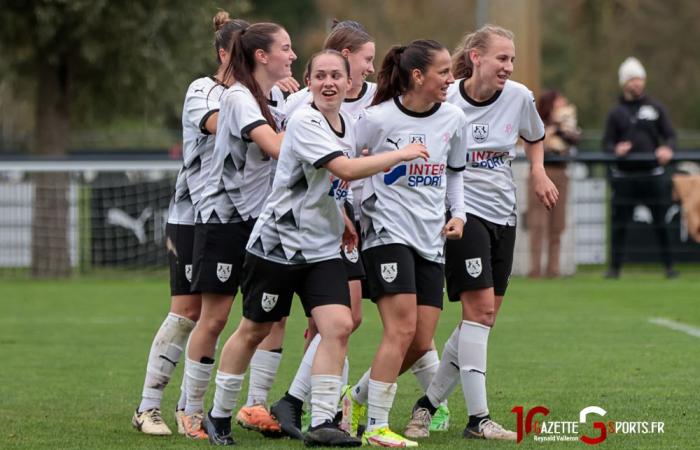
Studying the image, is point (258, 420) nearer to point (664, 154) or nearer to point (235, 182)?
point (235, 182)

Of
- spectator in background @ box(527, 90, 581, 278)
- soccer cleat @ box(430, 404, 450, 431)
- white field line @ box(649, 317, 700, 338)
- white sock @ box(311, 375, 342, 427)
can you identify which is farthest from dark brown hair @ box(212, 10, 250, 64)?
spectator in background @ box(527, 90, 581, 278)

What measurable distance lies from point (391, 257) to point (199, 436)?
1.34m

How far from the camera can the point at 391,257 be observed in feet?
21.0

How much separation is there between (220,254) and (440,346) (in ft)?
13.5

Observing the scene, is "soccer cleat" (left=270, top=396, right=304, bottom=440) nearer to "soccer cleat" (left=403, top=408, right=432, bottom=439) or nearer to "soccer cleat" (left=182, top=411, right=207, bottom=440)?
"soccer cleat" (left=182, top=411, right=207, bottom=440)

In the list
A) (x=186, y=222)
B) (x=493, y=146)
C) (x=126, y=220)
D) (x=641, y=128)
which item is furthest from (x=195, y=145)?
(x=126, y=220)

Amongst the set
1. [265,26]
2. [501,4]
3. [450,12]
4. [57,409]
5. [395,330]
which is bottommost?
[57,409]

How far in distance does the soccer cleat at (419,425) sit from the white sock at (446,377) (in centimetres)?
10

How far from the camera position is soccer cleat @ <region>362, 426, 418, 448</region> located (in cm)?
632

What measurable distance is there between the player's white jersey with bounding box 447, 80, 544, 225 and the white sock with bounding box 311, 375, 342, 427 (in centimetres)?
124

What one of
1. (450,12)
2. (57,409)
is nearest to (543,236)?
(57,409)

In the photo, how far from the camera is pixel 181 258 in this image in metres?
7.11

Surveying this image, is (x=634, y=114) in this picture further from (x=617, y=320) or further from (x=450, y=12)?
(x=450, y=12)

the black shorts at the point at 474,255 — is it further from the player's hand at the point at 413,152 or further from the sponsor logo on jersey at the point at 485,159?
the player's hand at the point at 413,152
